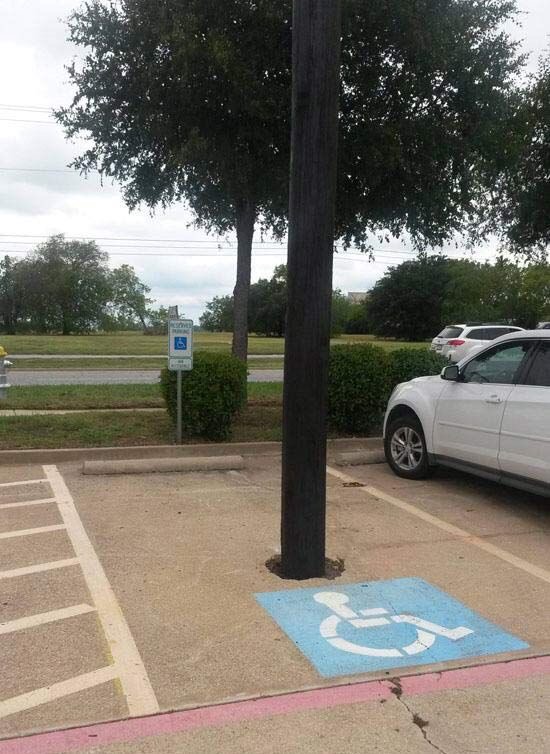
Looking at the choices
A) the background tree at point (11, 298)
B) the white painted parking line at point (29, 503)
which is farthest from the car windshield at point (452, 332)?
the background tree at point (11, 298)

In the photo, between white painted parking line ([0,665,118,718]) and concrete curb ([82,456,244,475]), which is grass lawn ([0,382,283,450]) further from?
white painted parking line ([0,665,118,718])

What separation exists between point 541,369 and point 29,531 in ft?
14.5

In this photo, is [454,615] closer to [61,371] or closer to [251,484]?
[251,484]

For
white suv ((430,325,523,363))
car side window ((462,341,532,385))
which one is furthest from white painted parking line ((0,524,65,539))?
white suv ((430,325,523,363))

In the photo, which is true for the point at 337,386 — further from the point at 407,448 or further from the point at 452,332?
the point at 452,332

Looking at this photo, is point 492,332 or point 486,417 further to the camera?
point 492,332

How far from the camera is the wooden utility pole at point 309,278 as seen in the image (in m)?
4.52

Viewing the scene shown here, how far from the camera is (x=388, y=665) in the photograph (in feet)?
11.8

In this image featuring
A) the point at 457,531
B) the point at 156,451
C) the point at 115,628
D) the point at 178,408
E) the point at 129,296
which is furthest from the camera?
the point at 129,296

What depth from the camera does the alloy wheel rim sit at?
7.68 m

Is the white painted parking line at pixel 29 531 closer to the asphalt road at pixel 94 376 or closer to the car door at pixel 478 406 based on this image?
the car door at pixel 478 406

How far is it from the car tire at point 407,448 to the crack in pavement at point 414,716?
4.24 meters

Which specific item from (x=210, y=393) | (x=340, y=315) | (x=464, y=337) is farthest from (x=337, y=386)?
(x=340, y=315)

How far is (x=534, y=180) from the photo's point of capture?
1591 cm
